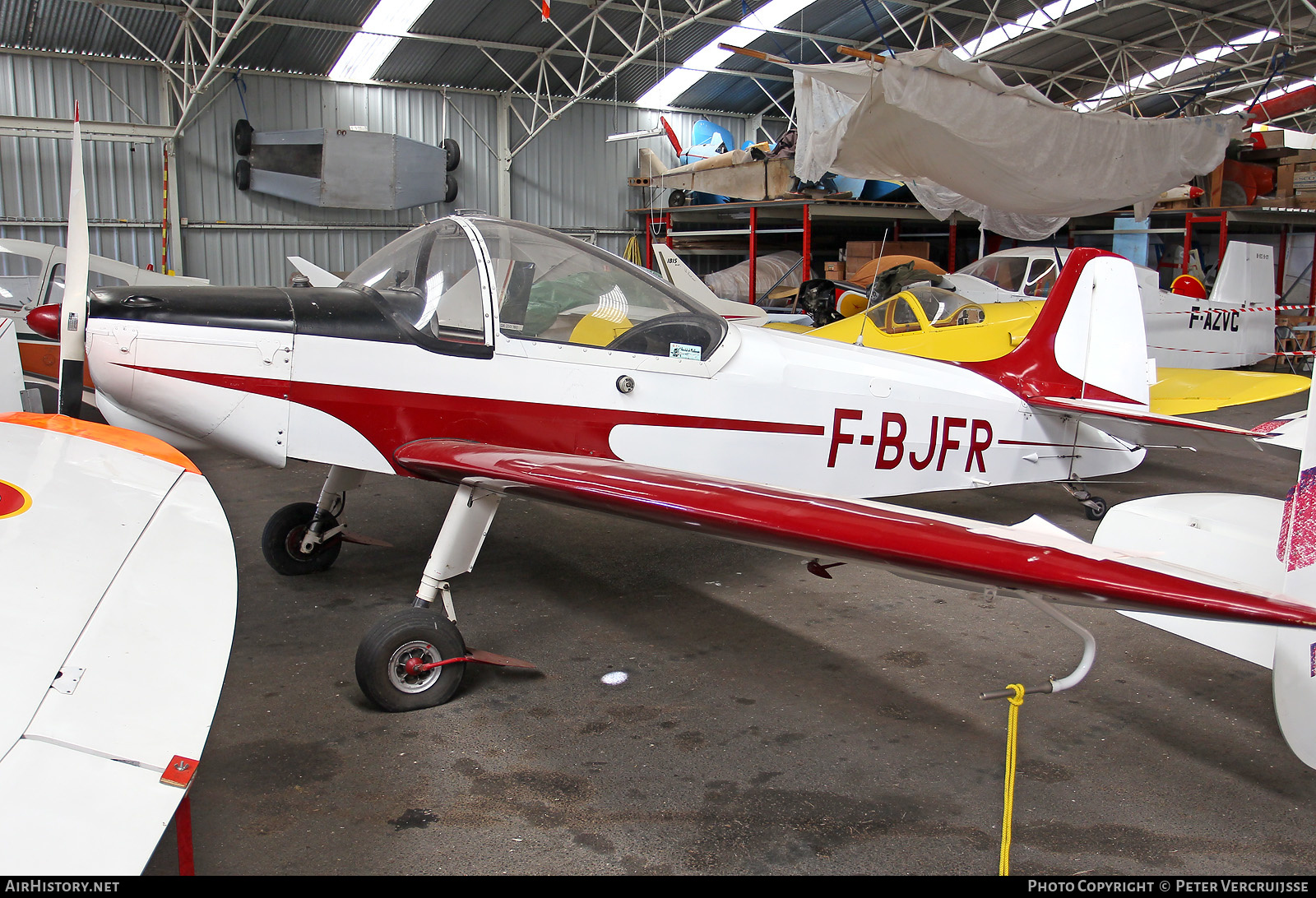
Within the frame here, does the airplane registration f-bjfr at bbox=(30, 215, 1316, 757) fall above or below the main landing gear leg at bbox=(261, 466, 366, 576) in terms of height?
above

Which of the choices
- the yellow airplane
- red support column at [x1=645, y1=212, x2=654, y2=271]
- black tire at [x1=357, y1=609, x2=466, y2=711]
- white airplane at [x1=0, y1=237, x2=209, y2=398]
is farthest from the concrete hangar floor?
red support column at [x1=645, y1=212, x2=654, y2=271]

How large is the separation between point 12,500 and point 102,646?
2.16ft

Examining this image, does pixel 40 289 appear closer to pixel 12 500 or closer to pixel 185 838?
pixel 12 500

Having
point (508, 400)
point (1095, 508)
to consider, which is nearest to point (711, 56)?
point (1095, 508)

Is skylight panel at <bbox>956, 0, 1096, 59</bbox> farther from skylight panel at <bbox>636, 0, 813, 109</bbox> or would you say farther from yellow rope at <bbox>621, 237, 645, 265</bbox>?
yellow rope at <bbox>621, 237, 645, 265</bbox>

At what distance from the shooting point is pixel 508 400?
3568mm

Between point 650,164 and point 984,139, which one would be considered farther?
point 650,164

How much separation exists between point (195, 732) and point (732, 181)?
14.7 meters

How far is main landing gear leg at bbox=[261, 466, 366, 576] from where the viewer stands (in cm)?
439

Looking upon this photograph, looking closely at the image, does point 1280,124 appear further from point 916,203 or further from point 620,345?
point 620,345

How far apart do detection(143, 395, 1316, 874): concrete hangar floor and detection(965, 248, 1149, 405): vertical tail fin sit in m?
1.49

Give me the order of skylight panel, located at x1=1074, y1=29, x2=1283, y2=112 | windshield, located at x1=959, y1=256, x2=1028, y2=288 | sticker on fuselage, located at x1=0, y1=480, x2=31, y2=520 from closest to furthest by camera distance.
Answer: sticker on fuselage, located at x1=0, y1=480, x2=31, y2=520 → windshield, located at x1=959, y1=256, x2=1028, y2=288 → skylight panel, located at x1=1074, y1=29, x2=1283, y2=112

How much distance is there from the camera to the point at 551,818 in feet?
8.16

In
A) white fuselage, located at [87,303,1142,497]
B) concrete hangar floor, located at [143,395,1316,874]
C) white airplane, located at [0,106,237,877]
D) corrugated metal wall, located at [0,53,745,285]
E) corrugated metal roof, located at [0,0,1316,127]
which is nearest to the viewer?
white airplane, located at [0,106,237,877]
